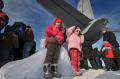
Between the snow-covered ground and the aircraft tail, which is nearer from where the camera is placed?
the snow-covered ground

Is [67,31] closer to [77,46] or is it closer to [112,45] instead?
[77,46]

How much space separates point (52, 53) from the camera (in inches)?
241

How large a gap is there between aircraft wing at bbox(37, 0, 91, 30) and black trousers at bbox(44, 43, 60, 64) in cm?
1261

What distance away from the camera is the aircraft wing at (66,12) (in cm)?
1880

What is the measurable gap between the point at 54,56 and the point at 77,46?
101 cm

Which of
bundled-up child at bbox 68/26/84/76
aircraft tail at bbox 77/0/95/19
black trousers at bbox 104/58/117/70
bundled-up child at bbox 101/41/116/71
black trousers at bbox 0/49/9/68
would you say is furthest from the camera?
aircraft tail at bbox 77/0/95/19

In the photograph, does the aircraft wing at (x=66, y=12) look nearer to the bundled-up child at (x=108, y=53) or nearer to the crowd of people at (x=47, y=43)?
the bundled-up child at (x=108, y=53)

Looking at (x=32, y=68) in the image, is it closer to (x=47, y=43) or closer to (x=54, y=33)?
(x=47, y=43)

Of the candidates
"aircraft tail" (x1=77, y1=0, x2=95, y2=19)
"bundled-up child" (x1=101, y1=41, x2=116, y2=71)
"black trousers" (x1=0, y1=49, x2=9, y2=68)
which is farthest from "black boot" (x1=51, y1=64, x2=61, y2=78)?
"aircraft tail" (x1=77, y1=0, x2=95, y2=19)

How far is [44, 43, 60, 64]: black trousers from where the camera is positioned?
6037mm

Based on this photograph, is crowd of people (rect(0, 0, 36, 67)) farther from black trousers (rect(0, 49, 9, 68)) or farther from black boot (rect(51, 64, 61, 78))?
black boot (rect(51, 64, 61, 78))

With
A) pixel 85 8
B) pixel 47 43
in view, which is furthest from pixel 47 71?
pixel 85 8

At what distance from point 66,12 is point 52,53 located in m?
13.4

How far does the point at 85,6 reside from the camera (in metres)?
29.0
